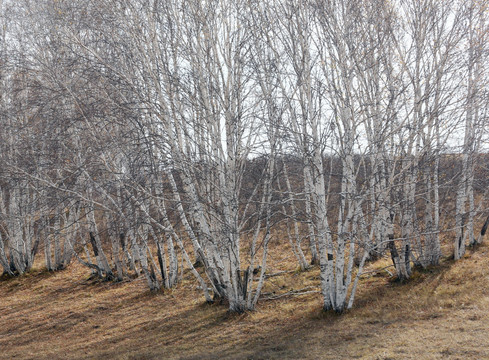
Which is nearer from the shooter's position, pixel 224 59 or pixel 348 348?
pixel 348 348

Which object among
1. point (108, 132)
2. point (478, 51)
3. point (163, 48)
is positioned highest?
→ point (163, 48)

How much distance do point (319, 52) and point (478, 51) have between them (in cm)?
329

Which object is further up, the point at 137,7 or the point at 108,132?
the point at 137,7

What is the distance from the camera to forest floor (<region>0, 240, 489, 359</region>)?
6555 millimetres

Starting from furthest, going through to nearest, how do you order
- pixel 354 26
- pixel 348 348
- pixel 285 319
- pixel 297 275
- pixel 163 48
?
pixel 297 275 < pixel 163 48 < pixel 285 319 < pixel 354 26 < pixel 348 348

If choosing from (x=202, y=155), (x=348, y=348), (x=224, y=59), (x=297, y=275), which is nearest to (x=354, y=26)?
(x=224, y=59)

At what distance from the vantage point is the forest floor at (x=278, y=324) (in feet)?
21.5

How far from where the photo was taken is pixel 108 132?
944cm

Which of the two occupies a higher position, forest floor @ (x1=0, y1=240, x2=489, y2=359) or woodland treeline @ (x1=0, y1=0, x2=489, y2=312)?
woodland treeline @ (x1=0, y1=0, x2=489, y2=312)

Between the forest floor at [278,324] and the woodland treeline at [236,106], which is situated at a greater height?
the woodland treeline at [236,106]

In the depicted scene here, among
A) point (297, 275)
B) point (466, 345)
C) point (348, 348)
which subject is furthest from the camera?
point (297, 275)

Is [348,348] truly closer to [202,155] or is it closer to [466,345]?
[466,345]

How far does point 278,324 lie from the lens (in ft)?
27.1

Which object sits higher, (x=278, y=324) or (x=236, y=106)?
(x=236, y=106)
